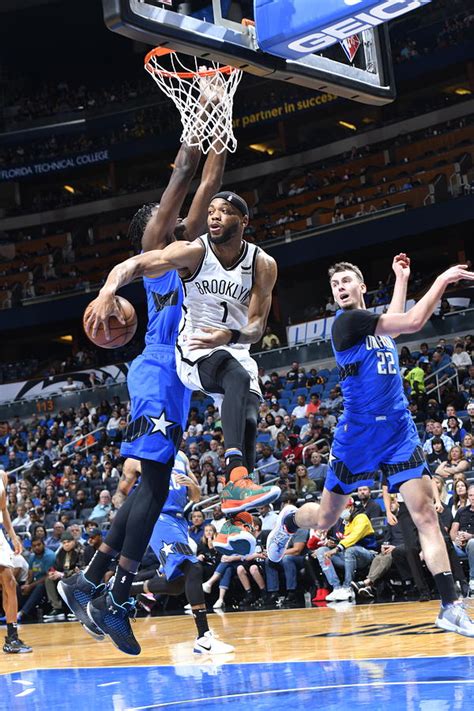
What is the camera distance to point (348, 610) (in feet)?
35.8

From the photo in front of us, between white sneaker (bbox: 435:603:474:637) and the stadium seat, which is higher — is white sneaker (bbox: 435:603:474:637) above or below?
below

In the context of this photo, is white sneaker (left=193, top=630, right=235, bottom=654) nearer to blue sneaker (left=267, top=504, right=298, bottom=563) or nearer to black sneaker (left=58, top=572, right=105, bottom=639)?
blue sneaker (left=267, top=504, right=298, bottom=563)

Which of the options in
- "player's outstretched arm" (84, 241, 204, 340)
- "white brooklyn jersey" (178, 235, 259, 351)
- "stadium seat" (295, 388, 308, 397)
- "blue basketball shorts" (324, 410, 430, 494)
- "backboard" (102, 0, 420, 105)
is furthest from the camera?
"stadium seat" (295, 388, 308, 397)

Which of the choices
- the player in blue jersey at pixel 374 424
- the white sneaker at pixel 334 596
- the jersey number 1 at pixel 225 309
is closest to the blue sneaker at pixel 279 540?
the player in blue jersey at pixel 374 424

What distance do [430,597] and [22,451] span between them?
15447mm

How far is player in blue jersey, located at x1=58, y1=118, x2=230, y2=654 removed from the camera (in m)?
5.84

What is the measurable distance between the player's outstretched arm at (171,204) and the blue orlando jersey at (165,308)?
33 cm

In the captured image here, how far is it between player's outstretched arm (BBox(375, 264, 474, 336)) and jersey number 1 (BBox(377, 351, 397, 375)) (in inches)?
15.2

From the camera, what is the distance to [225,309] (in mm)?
5781

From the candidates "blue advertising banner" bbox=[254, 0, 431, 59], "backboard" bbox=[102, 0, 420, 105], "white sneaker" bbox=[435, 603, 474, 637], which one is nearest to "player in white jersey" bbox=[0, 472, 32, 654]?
"white sneaker" bbox=[435, 603, 474, 637]

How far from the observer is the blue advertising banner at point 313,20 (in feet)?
17.5

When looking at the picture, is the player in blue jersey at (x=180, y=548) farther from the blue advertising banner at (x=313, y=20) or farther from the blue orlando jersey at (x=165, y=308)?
the blue advertising banner at (x=313, y=20)

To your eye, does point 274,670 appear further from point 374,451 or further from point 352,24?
point 352,24

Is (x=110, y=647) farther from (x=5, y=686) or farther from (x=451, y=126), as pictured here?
Answer: (x=451, y=126)
